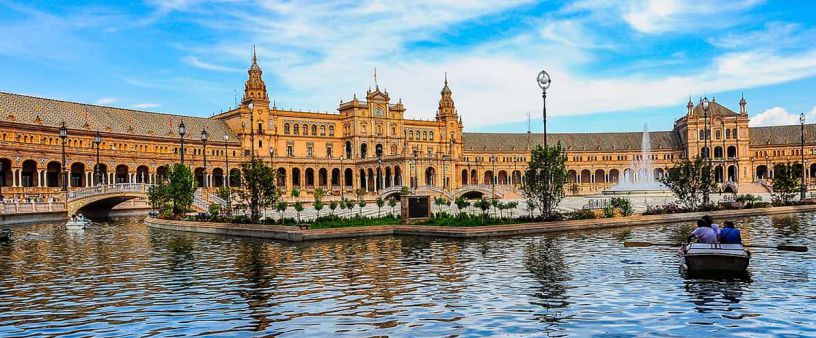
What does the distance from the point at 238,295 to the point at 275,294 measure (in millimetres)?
868

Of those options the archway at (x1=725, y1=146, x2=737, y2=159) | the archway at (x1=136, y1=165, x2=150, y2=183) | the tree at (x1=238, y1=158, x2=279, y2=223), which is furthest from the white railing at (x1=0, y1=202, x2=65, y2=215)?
the archway at (x1=725, y1=146, x2=737, y2=159)

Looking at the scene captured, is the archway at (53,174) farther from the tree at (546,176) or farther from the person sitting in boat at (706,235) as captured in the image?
the person sitting in boat at (706,235)

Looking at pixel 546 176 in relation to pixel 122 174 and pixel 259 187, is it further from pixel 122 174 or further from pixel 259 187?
pixel 122 174

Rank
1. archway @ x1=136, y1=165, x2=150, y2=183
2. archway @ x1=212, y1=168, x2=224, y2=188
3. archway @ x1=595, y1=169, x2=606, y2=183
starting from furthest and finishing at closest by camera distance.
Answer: archway @ x1=595, y1=169, x2=606, y2=183
archway @ x1=212, y1=168, x2=224, y2=188
archway @ x1=136, y1=165, x2=150, y2=183

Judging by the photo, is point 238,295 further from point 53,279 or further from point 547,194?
point 547,194

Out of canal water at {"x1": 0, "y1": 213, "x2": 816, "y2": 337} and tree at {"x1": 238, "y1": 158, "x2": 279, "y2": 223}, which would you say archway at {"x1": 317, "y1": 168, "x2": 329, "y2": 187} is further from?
canal water at {"x1": 0, "y1": 213, "x2": 816, "y2": 337}

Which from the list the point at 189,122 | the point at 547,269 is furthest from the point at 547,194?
the point at 189,122

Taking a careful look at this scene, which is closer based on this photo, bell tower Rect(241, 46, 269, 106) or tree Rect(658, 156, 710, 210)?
tree Rect(658, 156, 710, 210)

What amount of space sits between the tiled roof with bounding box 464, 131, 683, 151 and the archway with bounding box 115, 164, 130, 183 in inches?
2752

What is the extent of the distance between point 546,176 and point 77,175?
65.4 metres

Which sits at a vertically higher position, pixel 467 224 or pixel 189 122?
pixel 189 122

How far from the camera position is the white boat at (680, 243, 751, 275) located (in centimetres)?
1803

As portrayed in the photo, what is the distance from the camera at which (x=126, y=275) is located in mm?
21312

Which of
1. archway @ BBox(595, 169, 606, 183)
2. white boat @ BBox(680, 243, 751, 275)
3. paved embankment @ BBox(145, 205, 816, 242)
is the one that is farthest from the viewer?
archway @ BBox(595, 169, 606, 183)
